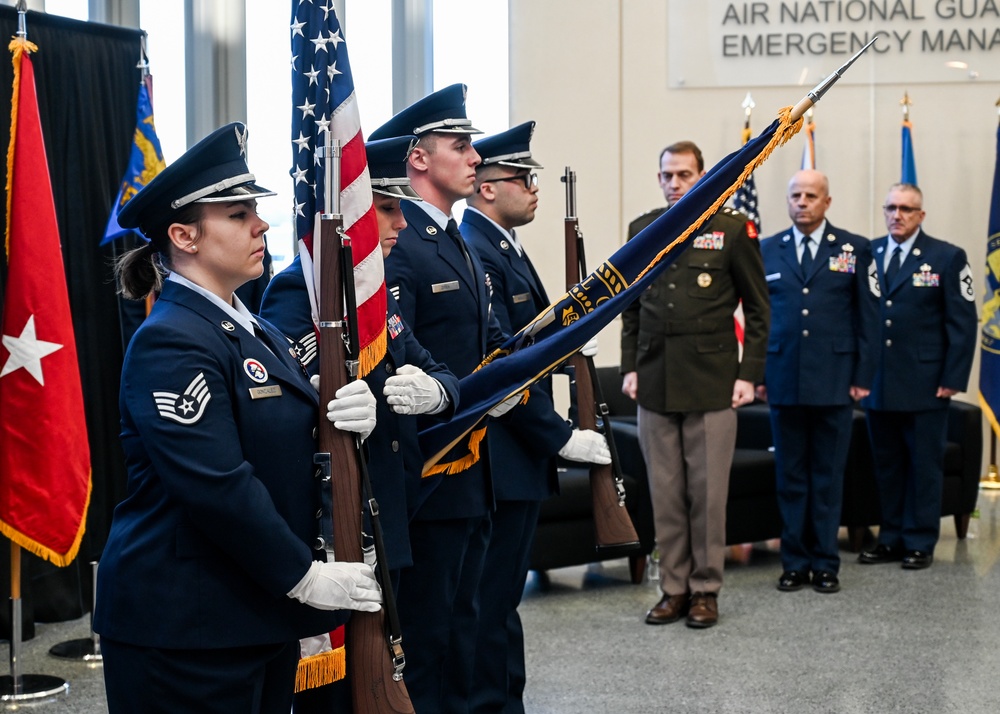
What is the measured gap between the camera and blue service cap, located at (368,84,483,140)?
2598mm

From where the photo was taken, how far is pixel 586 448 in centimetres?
312

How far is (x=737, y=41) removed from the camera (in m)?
6.80

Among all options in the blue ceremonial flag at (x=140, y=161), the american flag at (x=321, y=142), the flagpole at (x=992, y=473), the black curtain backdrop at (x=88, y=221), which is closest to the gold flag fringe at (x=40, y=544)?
the black curtain backdrop at (x=88, y=221)

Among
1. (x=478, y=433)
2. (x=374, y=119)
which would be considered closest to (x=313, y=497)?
(x=478, y=433)

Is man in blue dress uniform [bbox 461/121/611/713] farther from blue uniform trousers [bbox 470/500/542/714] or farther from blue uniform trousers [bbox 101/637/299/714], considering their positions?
blue uniform trousers [bbox 101/637/299/714]

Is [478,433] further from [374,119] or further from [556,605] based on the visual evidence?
[374,119]

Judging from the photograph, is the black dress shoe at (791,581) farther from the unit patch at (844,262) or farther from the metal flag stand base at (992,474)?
the metal flag stand base at (992,474)

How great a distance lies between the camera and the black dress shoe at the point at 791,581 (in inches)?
181

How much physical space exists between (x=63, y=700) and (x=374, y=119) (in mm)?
3792

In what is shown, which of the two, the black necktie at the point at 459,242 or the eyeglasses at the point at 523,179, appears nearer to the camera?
the black necktie at the point at 459,242

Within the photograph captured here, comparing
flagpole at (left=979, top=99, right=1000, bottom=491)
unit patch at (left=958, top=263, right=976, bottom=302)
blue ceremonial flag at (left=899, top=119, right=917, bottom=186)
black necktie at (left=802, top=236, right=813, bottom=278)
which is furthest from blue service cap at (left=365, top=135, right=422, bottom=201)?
flagpole at (left=979, top=99, right=1000, bottom=491)

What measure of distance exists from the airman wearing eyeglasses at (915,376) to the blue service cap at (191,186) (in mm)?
3815

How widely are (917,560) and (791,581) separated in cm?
69

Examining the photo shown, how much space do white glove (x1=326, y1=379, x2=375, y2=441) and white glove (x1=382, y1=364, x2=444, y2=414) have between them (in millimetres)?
300
